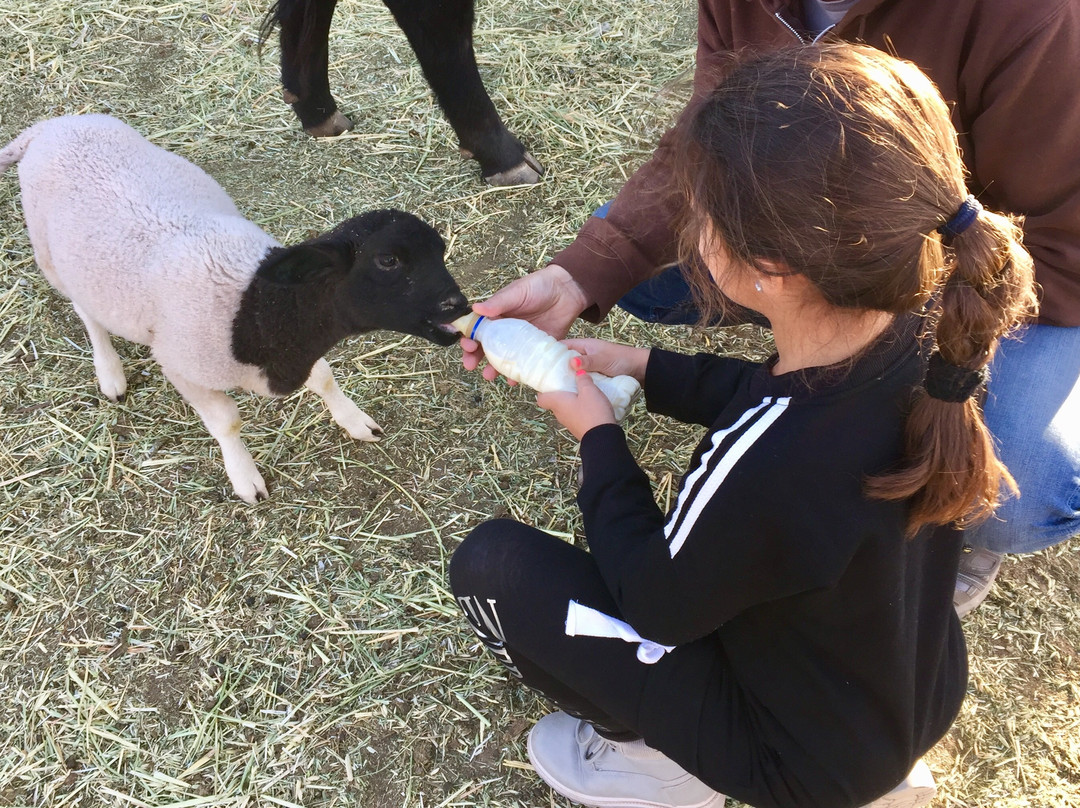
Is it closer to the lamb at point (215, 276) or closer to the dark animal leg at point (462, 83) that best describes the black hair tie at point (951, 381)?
the lamb at point (215, 276)

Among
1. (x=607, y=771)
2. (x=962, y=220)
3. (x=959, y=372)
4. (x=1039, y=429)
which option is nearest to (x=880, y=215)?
(x=962, y=220)

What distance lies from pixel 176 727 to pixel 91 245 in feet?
5.27

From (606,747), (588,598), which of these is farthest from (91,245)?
(606,747)

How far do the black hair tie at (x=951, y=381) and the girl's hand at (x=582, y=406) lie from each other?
2.27 ft

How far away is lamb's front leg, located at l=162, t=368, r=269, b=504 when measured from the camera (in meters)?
2.75

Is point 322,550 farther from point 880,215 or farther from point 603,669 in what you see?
point 880,215

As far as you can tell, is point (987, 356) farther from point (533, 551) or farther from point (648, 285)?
point (648, 285)

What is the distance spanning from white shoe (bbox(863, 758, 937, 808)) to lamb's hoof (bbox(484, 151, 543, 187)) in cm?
301

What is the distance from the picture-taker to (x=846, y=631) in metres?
1.44

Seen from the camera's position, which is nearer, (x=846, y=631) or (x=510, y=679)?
(x=846, y=631)

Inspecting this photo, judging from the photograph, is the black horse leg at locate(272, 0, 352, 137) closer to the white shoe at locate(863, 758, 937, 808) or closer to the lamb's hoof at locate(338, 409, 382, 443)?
the lamb's hoof at locate(338, 409, 382, 443)

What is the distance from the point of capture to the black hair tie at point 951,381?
123cm

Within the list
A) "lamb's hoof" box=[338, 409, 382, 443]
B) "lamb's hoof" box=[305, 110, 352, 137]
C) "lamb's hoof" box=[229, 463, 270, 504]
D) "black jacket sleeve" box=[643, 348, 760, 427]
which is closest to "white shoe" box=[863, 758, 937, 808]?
"black jacket sleeve" box=[643, 348, 760, 427]

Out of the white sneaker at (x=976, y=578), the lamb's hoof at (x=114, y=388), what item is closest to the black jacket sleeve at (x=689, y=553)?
the white sneaker at (x=976, y=578)
